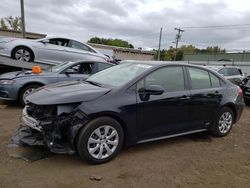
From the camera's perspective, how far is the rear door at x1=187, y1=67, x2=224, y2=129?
498cm

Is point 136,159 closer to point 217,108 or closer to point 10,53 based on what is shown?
point 217,108

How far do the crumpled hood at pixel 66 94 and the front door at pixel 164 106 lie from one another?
2.27ft

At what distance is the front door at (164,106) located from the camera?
429 cm

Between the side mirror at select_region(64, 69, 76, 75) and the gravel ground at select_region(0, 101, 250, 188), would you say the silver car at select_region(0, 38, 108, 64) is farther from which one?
the gravel ground at select_region(0, 101, 250, 188)

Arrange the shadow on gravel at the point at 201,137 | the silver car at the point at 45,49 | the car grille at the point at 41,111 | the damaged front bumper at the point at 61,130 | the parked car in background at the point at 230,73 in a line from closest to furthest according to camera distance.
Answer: the damaged front bumper at the point at 61,130 → the car grille at the point at 41,111 → the shadow on gravel at the point at 201,137 → the silver car at the point at 45,49 → the parked car in background at the point at 230,73

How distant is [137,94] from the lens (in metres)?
4.23

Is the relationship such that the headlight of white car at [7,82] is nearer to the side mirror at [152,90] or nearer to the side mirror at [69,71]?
the side mirror at [69,71]

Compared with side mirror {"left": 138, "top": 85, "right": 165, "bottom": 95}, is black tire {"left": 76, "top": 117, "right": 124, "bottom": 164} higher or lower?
lower

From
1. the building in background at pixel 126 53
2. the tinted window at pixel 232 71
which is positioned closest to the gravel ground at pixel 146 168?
the tinted window at pixel 232 71

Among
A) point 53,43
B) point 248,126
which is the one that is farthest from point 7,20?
point 248,126

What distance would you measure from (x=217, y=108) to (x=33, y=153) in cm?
355

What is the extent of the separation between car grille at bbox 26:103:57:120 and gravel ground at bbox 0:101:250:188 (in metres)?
0.68

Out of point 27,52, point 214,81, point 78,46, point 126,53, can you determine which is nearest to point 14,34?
point 78,46

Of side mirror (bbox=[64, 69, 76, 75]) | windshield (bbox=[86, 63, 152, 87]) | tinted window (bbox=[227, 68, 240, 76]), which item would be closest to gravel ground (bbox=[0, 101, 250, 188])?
windshield (bbox=[86, 63, 152, 87])
